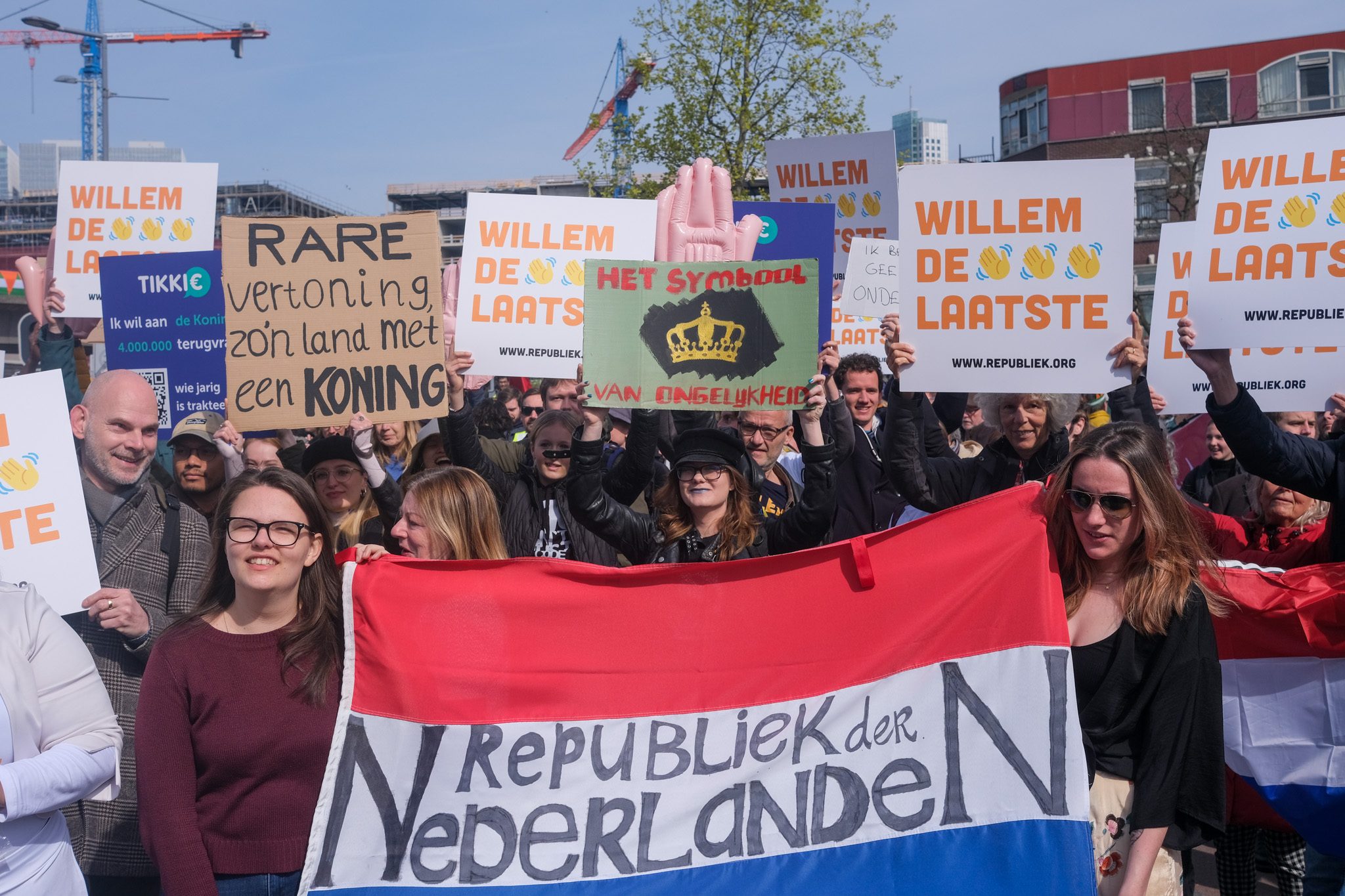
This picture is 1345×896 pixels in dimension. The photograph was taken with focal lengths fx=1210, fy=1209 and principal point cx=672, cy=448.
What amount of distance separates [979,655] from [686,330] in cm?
193

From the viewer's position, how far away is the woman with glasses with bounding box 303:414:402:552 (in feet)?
16.2

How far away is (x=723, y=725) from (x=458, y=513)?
3.80 ft

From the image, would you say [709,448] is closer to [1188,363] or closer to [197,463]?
[197,463]

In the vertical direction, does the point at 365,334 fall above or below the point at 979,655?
above

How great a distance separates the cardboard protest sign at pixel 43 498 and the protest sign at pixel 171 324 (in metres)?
2.78

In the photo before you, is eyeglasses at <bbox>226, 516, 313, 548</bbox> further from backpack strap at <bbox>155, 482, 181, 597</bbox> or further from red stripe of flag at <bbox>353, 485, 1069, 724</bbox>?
backpack strap at <bbox>155, 482, 181, 597</bbox>

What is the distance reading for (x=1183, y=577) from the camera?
317 centimetres

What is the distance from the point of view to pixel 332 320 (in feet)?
16.9

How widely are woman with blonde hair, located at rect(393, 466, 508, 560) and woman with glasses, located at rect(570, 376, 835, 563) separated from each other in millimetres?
534

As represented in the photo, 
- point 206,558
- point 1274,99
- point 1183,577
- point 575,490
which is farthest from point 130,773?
point 1274,99

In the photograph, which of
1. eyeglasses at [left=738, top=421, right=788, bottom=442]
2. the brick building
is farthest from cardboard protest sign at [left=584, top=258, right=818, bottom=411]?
the brick building

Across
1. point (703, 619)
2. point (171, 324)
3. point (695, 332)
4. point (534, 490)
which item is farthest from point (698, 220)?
point (171, 324)

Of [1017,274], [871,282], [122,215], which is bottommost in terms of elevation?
[1017,274]

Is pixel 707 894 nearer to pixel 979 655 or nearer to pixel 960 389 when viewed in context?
pixel 979 655
